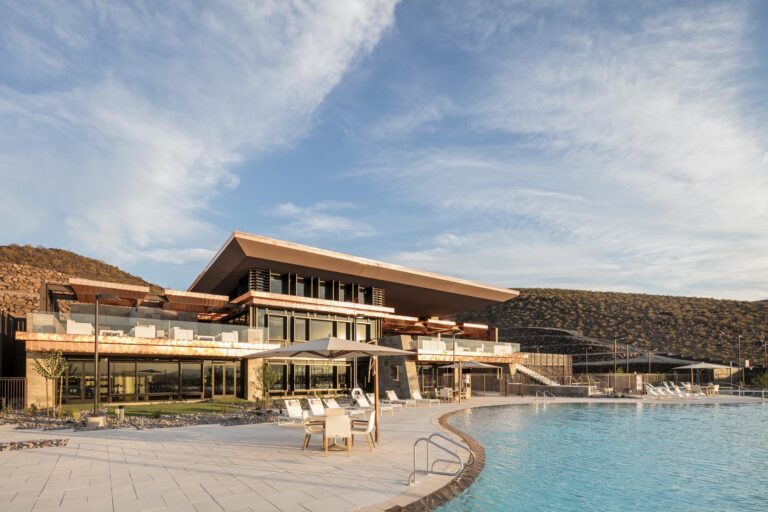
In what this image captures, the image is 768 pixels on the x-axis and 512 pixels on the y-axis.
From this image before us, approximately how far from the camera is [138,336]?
74.7 feet

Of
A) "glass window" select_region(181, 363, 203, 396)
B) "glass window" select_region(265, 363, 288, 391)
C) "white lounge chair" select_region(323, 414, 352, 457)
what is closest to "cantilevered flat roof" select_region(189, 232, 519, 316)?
"glass window" select_region(265, 363, 288, 391)

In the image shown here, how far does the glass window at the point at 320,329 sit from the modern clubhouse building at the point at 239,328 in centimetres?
7

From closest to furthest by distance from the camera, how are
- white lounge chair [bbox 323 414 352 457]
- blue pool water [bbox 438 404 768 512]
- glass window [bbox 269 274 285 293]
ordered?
blue pool water [bbox 438 404 768 512] < white lounge chair [bbox 323 414 352 457] < glass window [bbox 269 274 285 293]

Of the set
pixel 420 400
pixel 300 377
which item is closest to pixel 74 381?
pixel 300 377

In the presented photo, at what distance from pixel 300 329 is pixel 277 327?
1527 mm

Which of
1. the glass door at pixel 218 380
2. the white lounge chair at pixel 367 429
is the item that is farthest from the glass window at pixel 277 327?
the white lounge chair at pixel 367 429

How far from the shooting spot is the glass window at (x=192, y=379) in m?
25.5

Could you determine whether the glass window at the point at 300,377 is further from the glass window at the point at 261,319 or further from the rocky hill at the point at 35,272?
the rocky hill at the point at 35,272

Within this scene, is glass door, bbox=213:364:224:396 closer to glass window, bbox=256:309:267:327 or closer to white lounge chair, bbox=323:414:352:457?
glass window, bbox=256:309:267:327

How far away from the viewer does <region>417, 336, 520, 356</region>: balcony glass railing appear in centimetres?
3078

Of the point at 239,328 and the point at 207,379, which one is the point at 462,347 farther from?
the point at 207,379

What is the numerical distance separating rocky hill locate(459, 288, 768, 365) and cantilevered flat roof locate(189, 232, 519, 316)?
28113 millimetres

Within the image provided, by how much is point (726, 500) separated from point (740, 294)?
8174 cm

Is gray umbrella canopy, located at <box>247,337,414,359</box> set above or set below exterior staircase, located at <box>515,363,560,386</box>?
above
